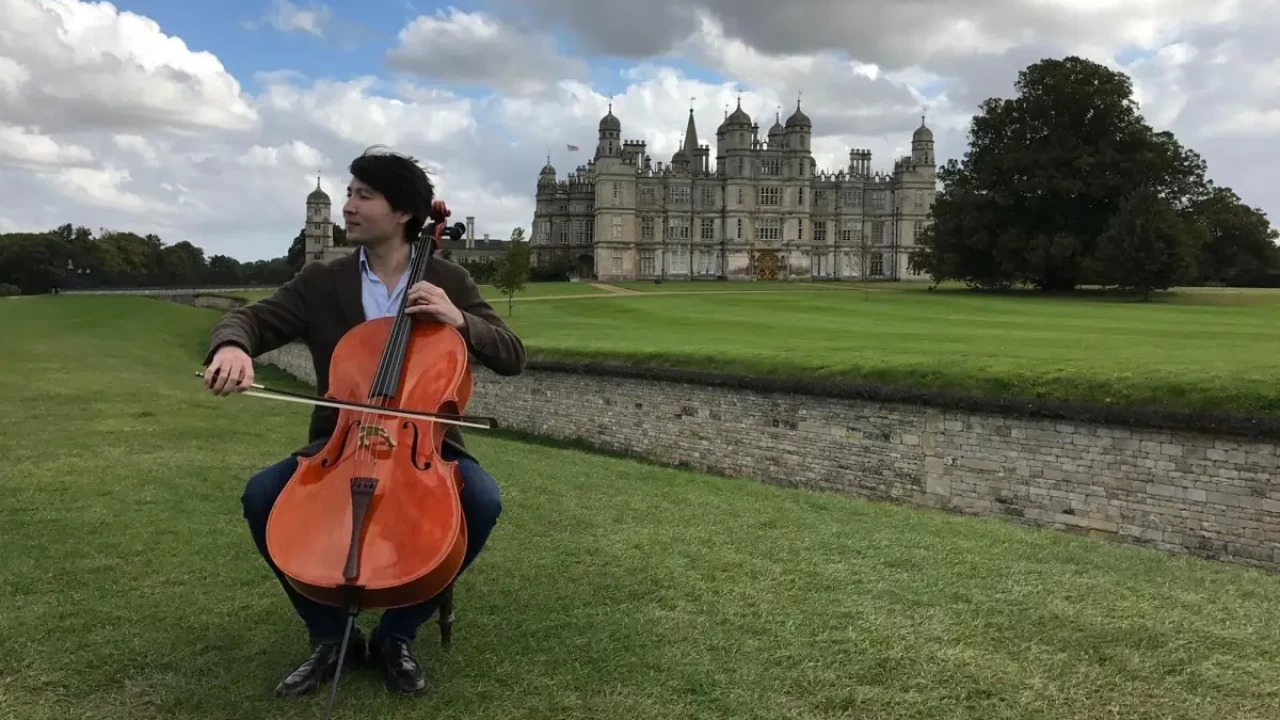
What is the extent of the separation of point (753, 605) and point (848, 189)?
82038 mm

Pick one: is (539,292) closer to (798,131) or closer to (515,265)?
(515,265)

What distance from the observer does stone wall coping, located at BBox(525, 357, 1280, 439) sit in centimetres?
996

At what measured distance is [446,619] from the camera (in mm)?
3949

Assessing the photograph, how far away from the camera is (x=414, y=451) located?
3271 mm

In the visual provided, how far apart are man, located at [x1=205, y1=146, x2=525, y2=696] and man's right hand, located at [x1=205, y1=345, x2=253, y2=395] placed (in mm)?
11

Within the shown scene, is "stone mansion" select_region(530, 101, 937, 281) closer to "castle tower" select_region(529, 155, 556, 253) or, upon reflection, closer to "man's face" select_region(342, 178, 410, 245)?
"castle tower" select_region(529, 155, 556, 253)

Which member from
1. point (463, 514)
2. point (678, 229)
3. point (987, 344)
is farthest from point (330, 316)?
point (678, 229)

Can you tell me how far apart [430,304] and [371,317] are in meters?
0.52

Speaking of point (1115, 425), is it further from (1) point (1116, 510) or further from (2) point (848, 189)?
(2) point (848, 189)

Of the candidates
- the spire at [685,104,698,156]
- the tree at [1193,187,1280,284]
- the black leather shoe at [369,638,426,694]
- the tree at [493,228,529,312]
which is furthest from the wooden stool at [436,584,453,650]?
the spire at [685,104,698,156]

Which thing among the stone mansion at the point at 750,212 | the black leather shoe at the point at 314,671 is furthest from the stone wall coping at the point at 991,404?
the stone mansion at the point at 750,212

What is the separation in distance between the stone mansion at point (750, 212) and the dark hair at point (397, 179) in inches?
2928

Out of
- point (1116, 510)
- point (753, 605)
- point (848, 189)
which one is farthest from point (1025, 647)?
point (848, 189)

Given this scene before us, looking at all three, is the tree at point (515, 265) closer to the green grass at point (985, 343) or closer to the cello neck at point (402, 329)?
the green grass at point (985, 343)
